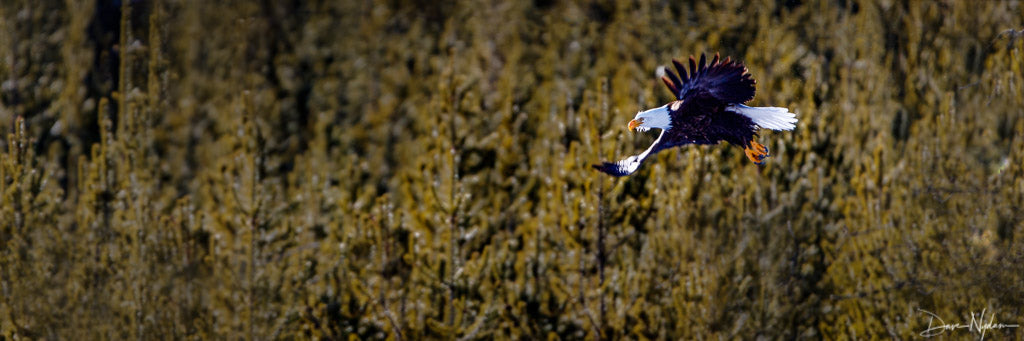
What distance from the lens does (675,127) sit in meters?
1.30

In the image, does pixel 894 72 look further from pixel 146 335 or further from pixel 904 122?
pixel 146 335

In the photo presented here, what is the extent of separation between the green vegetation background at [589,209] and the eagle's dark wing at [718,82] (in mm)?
1849

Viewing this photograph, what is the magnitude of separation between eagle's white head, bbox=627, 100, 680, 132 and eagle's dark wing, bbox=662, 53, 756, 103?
0.04 meters

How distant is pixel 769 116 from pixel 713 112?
95 millimetres

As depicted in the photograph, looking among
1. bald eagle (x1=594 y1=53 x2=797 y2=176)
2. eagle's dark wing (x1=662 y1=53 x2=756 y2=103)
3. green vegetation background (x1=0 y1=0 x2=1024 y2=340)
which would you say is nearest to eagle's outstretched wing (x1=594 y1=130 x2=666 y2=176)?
bald eagle (x1=594 y1=53 x2=797 y2=176)

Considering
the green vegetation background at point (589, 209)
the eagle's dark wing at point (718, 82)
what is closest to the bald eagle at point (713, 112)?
the eagle's dark wing at point (718, 82)

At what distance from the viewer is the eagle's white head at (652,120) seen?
49.5 inches

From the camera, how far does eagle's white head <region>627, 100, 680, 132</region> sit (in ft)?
A: 4.12

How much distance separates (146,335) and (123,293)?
0.23 meters
